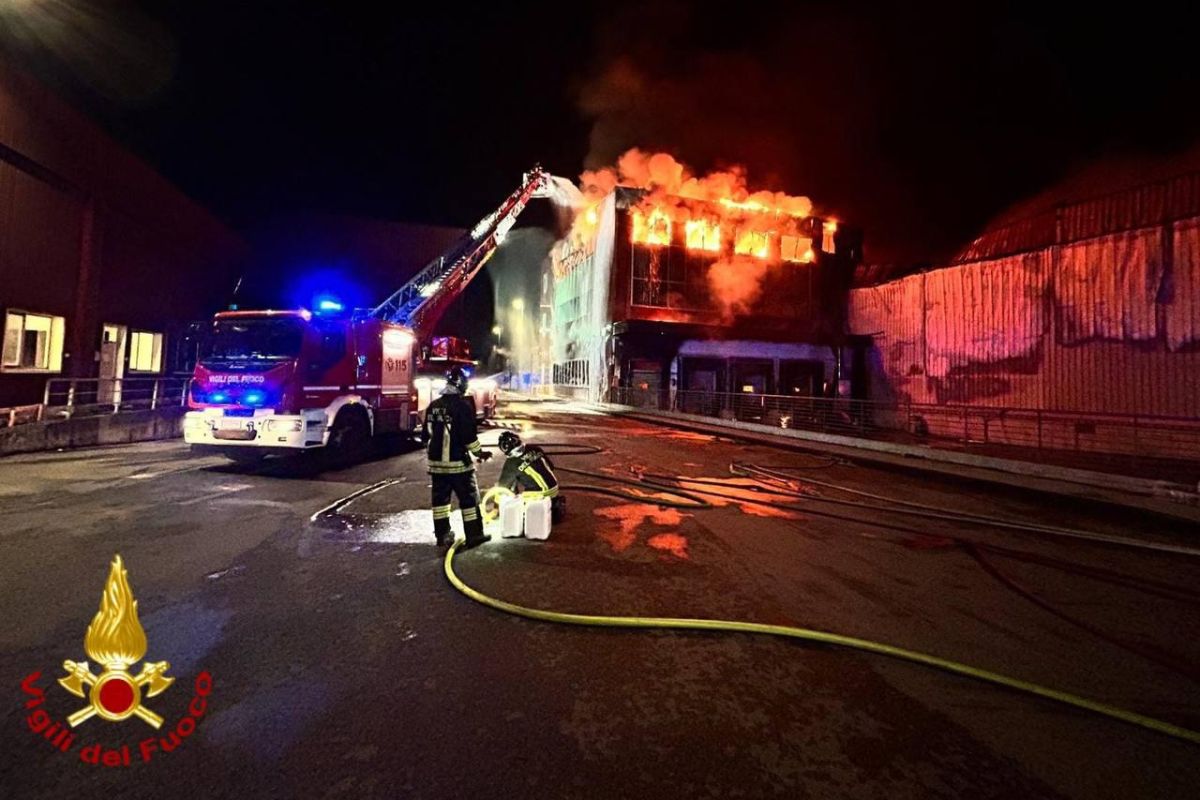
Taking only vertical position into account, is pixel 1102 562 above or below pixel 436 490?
below

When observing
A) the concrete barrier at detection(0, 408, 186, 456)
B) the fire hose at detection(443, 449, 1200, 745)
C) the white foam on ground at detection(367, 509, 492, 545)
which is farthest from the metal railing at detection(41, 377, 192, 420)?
the fire hose at detection(443, 449, 1200, 745)

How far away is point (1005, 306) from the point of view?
17781 millimetres

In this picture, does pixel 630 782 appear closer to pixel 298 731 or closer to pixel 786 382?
pixel 298 731

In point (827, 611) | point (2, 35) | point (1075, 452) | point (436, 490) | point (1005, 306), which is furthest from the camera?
point (1005, 306)

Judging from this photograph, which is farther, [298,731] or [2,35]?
[2,35]

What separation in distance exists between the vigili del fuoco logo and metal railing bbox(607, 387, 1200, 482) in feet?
44.2

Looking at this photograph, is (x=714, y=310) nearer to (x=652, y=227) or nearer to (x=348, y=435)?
(x=652, y=227)

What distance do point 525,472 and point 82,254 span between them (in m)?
15.7

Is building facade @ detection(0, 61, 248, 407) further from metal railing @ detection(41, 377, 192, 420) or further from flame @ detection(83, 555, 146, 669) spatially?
flame @ detection(83, 555, 146, 669)

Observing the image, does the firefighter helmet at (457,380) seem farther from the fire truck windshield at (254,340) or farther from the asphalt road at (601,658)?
the fire truck windshield at (254,340)

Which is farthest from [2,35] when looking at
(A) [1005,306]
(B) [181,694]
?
(A) [1005,306]

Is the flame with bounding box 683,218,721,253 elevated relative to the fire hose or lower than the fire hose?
elevated

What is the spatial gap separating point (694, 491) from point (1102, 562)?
4.53 metres

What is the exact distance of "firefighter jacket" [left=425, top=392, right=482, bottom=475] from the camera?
5.11m
